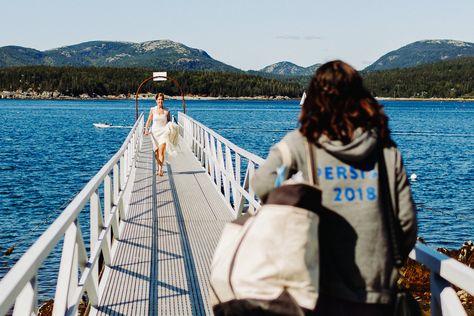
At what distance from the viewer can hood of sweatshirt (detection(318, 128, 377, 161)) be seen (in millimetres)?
2479

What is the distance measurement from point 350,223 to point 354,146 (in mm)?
295

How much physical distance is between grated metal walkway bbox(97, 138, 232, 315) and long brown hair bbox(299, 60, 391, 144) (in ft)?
10.0

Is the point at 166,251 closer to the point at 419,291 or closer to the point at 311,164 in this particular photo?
the point at 311,164

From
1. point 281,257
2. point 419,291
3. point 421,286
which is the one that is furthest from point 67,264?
point 421,286

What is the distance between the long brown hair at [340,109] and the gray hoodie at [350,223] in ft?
0.13

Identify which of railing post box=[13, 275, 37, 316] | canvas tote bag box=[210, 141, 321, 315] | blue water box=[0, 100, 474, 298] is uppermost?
canvas tote bag box=[210, 141, 321, 315]

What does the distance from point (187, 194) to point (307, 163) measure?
9734mm

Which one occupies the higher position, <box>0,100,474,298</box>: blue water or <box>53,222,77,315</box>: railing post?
<box>53,222,77,315</box>: railing post

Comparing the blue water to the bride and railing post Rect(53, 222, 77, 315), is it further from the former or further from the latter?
railing post Rect(53, 222, 77, 315)

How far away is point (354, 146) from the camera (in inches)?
97.9

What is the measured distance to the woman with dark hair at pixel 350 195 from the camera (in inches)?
99.2

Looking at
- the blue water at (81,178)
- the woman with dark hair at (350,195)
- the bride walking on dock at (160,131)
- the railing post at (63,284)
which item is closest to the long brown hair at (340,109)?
the woman with dark hair at (350,195)

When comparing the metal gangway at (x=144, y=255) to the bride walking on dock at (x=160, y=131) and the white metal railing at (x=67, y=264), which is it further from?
the bride walking on dock at (x=160, y=131)

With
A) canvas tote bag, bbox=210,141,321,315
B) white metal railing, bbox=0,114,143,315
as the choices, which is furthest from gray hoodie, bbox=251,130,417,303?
white metal railing, bbox=0,114,143,315
